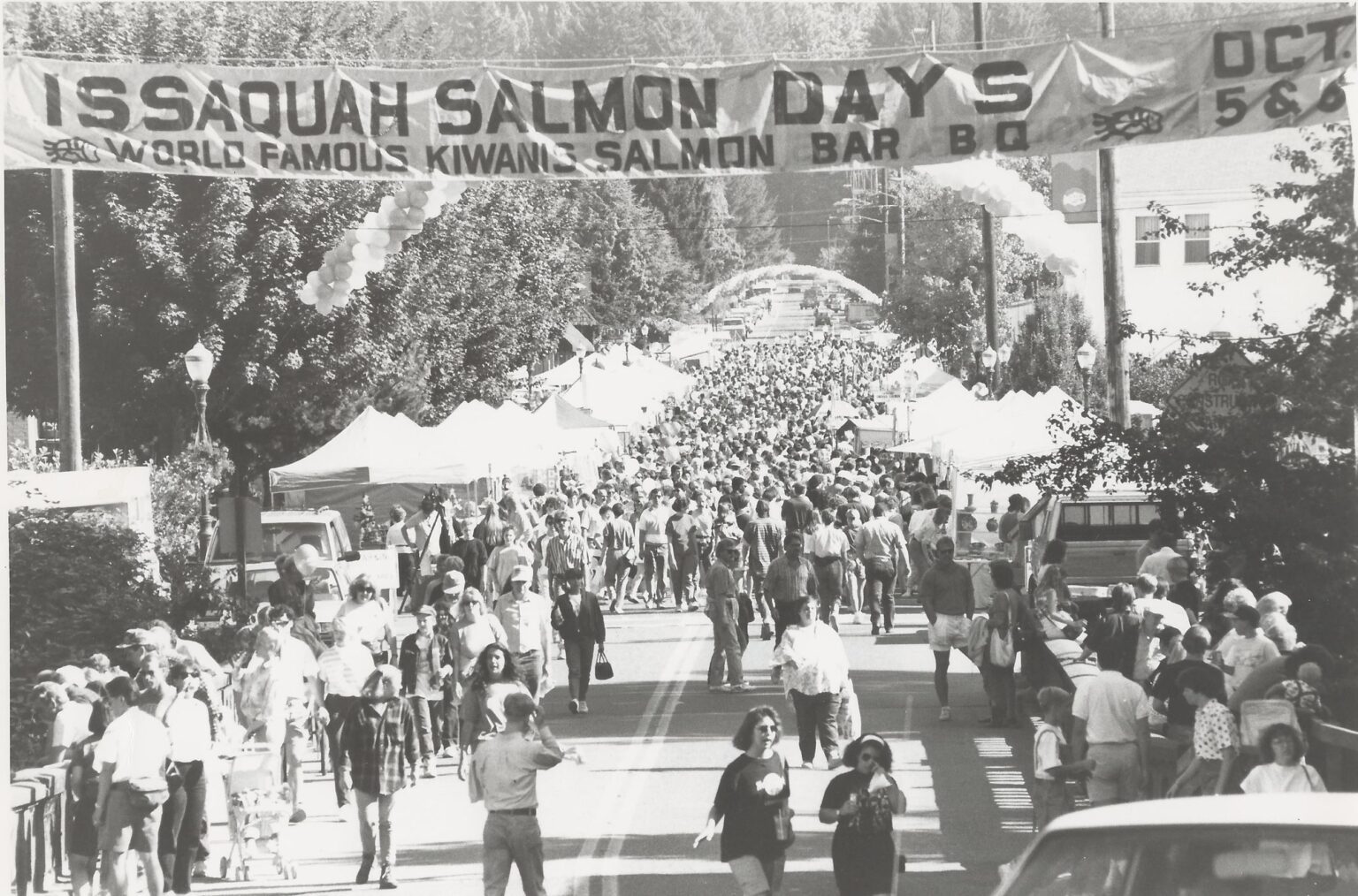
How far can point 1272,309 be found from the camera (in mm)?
40875

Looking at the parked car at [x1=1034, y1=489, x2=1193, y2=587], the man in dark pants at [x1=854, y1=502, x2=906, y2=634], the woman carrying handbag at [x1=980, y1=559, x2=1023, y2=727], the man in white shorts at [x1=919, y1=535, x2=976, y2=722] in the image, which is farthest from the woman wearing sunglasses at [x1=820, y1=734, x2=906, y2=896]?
the man in dark pants at [x1=854, y1=502, x2=906, y2=634]

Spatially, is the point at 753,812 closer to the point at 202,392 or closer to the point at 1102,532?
the point at 1102,532

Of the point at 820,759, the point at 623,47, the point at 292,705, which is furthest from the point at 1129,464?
the point at 623,47

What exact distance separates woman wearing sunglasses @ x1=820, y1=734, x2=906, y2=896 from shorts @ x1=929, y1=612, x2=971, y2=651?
710 cm

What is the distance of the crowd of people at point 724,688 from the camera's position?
31.8 feet

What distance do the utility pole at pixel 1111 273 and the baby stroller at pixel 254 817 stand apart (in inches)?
502

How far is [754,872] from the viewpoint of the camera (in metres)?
9.24

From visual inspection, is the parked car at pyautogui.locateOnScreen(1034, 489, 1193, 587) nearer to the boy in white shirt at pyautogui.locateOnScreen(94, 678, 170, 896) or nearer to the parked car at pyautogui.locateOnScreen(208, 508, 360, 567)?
the parked car at pyautogui.locateOnScreen(208, 508, 360, 567)

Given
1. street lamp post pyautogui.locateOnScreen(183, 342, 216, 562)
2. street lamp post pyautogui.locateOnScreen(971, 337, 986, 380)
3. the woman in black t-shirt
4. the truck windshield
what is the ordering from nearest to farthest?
1. the woman in black t-shirt
2. street lamp post pyautogui.locateOnScreen(183, 342, 216, 562)
3. the truck windshield
4. street lamp post pyautogui.locateOnScreen(971, 337, 986, 380)

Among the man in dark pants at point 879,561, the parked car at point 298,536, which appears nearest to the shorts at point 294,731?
the man in dark pants at point 879,561

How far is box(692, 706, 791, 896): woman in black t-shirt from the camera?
9.23 metres

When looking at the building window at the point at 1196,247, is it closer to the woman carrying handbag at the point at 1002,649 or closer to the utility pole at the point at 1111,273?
the utility pole at the point at 1111,273

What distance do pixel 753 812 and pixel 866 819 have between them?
0.61m

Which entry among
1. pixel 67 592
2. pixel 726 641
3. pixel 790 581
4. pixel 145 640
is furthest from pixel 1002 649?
pixel 67 592
